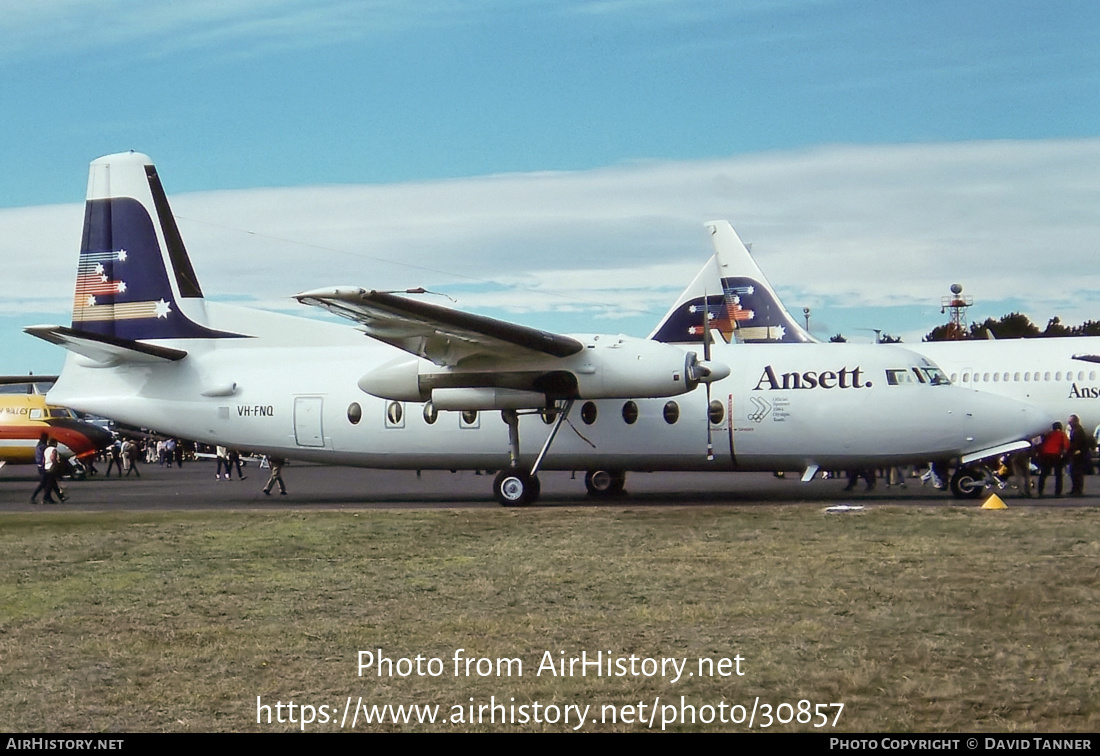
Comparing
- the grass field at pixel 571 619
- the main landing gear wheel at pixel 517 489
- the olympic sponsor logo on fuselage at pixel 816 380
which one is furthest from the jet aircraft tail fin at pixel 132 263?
the olympic sponsor logo on fuselage at pixel 816 380

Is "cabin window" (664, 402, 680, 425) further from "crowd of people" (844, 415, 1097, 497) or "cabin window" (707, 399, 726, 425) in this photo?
"crowd of people" (844, 415, 1097, 497)

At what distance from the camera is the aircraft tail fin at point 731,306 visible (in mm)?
40438

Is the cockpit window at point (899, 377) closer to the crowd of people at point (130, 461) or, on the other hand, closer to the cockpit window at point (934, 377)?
the cockpit window at point (934, 377)

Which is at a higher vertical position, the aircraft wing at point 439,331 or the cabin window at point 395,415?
the aircraft wing at point 439,331

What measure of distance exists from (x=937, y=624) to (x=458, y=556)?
5939 mm

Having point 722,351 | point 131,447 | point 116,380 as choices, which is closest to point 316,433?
point 116,380

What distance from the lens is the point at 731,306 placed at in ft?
137

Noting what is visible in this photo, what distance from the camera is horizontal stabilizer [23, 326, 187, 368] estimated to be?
21234 millimetres

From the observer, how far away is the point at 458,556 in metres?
13.1

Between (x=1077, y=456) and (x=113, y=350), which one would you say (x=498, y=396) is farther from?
(x=1077, y=456)

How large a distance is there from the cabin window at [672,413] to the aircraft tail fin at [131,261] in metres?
9.43

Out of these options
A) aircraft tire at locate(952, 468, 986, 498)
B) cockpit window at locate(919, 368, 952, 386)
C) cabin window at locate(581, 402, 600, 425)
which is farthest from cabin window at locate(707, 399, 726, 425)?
aircraft tire at locate(952, 468, 986, 498)

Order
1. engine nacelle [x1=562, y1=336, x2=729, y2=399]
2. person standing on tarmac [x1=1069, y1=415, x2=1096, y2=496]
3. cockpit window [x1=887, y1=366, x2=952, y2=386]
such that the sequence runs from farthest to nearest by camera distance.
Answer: person standing on tarmac [x1=1069, y1=415, x2=1096, y2=496] < cockpit window [x1=887, y1=366, x2=952, y2=386] < engine nacelle [x1=562, y1=336, x2=729, y2=399]

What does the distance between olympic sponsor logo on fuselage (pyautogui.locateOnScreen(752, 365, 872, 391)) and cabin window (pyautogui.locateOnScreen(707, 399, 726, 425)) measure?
2.13 ft
